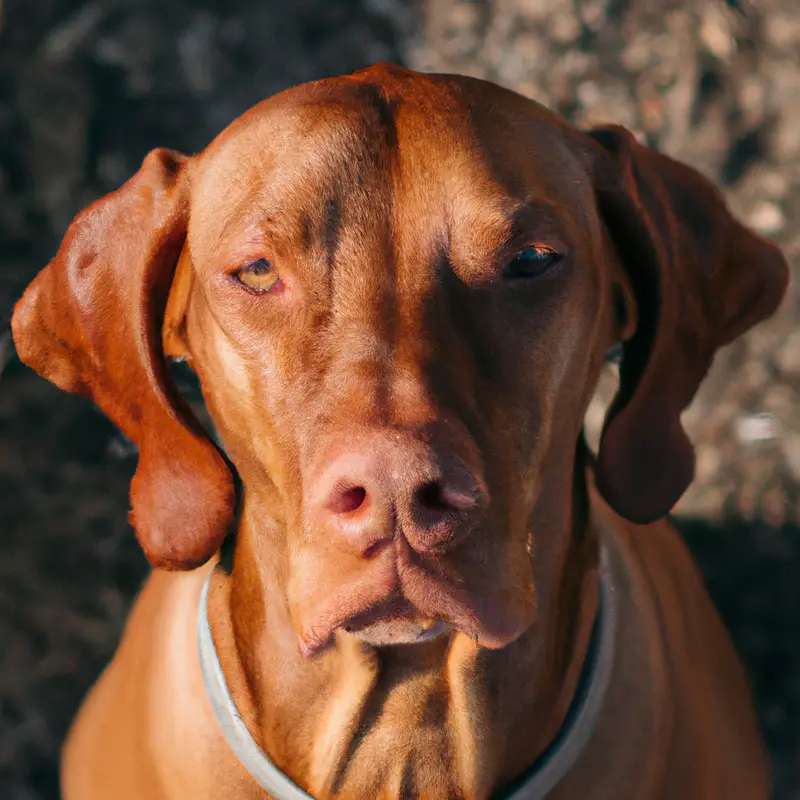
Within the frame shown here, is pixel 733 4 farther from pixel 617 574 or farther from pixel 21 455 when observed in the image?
pixel 21 455

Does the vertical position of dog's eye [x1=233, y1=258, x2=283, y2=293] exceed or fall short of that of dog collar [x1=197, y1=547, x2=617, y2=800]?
it exceeds it

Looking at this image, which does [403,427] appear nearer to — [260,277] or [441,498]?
[441,498]

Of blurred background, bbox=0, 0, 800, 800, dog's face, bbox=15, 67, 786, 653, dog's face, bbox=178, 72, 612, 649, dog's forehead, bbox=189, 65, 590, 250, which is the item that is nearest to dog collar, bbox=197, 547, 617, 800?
dog's face, bbox=15, 67, 786, 653

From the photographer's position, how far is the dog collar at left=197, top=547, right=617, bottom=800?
224cm

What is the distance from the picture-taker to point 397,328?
1.83 meters

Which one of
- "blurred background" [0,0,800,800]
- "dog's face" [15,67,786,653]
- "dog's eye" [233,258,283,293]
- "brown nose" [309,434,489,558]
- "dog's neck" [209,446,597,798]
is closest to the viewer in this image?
"brown nose" [309,434,489,558]

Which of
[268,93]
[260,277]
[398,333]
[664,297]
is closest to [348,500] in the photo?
[398,333]

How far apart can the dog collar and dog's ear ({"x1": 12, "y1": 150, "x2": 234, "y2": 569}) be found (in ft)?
0.81

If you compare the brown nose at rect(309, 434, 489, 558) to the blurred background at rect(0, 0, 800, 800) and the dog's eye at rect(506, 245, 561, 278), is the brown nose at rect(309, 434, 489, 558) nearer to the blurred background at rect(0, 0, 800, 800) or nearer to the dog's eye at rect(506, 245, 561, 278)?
the dog's eye at rect(506, 245, 561, 278)

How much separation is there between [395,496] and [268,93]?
3.44m

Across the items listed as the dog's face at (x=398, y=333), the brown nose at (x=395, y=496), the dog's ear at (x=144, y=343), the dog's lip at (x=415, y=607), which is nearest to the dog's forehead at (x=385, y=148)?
the dog's face at (x=398, y=333)

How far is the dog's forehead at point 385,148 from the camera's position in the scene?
192cm

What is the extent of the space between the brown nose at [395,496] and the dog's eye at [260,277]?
41cm

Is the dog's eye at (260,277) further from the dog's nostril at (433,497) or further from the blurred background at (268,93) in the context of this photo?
the blurred background at (268,93)
